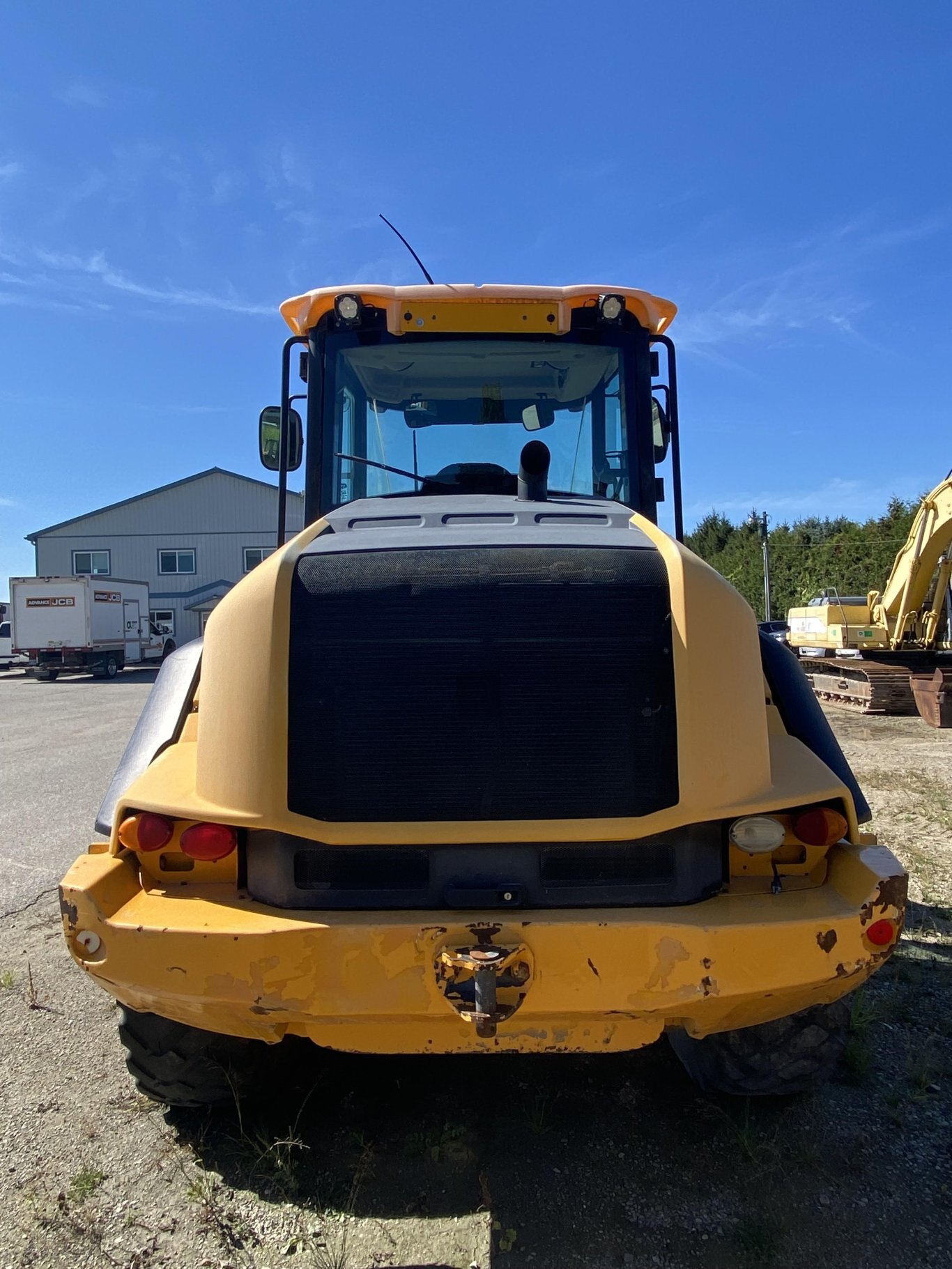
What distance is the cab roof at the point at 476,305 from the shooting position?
11.5 ft

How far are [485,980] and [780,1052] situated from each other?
1.22 metres

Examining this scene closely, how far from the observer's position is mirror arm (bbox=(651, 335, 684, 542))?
11.8 ft

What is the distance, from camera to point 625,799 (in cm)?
238

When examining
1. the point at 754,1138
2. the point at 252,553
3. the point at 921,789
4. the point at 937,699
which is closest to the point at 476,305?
the point at 754,1138

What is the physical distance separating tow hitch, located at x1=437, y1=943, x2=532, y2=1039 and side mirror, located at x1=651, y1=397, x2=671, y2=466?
7.49 ft

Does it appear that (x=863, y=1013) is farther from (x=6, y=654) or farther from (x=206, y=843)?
(x=6, y=654)

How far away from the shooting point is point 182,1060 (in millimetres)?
2725

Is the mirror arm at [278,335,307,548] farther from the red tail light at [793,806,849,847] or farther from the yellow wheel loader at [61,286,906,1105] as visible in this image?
the red tail light at [793,806,849,847]

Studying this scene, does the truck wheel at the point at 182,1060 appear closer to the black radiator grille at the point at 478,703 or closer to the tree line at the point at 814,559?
the black radiator grille at the point at 478,703

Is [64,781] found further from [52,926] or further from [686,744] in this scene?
[686,744]

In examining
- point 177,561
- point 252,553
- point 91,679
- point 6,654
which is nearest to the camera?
point 91,679

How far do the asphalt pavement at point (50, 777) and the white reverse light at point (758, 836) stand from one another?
320 cm

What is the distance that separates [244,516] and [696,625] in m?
36.5

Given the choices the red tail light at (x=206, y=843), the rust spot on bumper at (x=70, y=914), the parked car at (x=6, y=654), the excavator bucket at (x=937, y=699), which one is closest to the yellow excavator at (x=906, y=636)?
the excavator bucket at (x=937, y=699)
